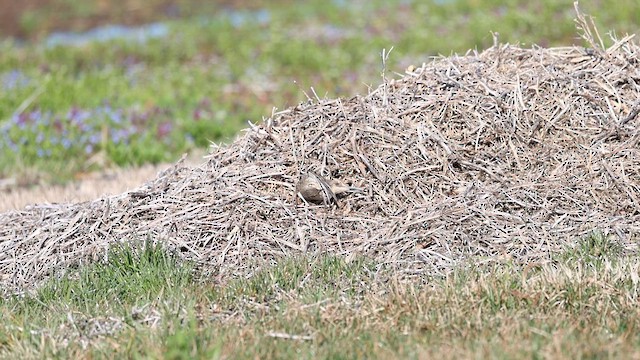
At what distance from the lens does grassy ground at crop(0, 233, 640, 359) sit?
3.79 meters

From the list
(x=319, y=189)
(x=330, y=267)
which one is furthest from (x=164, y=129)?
(x=330, y=267)

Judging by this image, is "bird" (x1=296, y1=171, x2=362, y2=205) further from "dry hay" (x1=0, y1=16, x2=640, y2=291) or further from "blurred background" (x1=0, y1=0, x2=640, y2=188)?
"blurred background" (x1=0, y1=0, x2=640, y2=188)

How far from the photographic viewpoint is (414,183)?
5363mm

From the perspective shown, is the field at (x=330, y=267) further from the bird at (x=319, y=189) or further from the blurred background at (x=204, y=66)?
the blurred background at (x=204, y=66)

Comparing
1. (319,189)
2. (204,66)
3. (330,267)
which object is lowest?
(204,66)

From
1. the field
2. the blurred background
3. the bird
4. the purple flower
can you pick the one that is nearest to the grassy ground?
the field

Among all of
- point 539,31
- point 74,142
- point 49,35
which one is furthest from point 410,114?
point 49,35

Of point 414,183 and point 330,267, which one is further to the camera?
point 414,183

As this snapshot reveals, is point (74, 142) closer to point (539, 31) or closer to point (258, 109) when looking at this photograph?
point (258, 109)

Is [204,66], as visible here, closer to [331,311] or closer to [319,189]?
[319,189]

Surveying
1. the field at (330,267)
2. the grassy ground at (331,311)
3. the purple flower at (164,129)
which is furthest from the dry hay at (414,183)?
the purple flower at (164,129)

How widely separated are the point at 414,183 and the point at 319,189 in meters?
0.55

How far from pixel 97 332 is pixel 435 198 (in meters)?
2.04

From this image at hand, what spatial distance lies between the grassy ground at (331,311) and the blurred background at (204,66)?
219 centimetres
